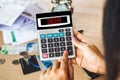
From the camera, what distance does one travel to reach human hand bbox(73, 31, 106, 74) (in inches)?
33.4

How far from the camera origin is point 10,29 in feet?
3.49

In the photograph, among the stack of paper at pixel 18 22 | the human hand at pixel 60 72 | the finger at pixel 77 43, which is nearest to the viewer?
the human hand at pixel 60 72

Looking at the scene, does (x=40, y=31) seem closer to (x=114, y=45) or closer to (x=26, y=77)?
(x=26, y=77)

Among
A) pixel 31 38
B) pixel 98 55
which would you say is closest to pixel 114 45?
pixel 98 55

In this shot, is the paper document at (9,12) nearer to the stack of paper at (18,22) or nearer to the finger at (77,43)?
the stack of paper at (18,22)

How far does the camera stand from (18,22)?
109 centimetres

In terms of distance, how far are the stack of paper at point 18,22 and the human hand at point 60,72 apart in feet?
0.82

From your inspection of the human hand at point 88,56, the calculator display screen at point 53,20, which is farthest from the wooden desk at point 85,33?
the calculator display screen at point 53,20

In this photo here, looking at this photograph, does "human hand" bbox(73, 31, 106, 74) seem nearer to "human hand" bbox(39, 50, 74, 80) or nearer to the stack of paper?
"human hand" bbox(39, 50, 74, 80)

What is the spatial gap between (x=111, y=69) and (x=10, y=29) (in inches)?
28.1

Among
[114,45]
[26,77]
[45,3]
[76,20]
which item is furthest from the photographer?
[45,3]

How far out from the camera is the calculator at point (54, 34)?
2.85 feet

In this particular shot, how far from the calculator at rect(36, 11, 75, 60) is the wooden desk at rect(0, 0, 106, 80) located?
0.08m

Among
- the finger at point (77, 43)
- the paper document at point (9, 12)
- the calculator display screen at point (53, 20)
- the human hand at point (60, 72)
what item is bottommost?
the human hand at point (60, 72)
